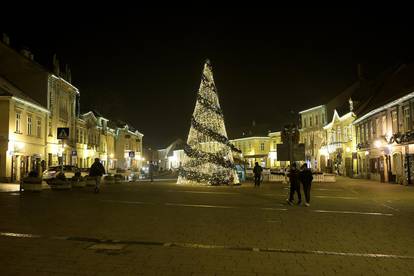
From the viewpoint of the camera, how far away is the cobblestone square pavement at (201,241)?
6984 mm

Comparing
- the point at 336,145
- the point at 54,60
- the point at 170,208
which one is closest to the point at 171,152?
the point at 336,145

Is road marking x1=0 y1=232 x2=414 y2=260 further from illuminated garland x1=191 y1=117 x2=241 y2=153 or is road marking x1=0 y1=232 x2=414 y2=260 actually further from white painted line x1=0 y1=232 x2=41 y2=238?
illuminated garland x1=191 y1=117 x2=241 y2=153

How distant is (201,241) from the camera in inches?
359

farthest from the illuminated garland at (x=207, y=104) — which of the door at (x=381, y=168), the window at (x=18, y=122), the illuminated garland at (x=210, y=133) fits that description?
the door at (x=381, y=168)

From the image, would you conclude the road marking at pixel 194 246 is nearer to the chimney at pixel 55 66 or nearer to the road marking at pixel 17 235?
the road marking at pixel 17 235

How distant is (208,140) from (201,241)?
20.6 metres

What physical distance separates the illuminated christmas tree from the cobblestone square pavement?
14.7 meters

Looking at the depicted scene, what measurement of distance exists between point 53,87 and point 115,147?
3345 cm

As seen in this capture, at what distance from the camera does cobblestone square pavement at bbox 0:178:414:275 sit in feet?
22.9

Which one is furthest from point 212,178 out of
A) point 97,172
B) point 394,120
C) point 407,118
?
point 394,120

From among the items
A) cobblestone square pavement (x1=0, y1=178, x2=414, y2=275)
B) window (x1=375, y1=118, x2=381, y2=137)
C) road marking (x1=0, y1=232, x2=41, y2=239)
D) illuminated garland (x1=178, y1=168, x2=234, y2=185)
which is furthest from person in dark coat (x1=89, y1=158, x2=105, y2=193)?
→ window (x1=375, y1=118, x2=381, y2=137)

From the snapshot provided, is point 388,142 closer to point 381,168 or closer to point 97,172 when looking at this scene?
point 381,168

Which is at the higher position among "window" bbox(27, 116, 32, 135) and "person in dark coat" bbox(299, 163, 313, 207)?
"window" bbox(27, 116, 32, 135)

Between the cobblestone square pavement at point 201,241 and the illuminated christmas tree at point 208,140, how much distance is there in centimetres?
1470
